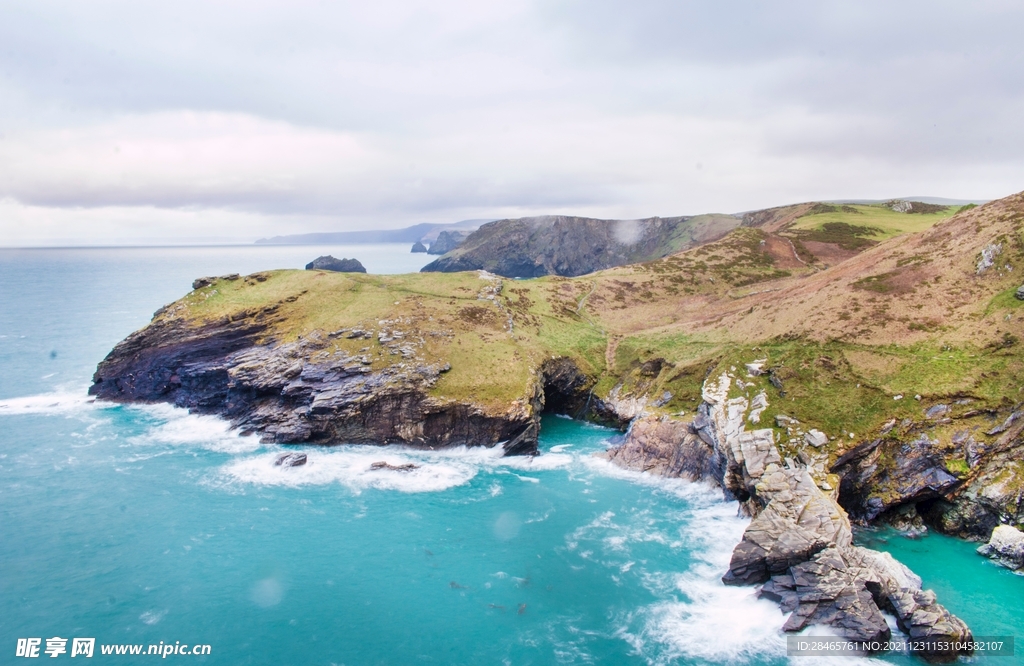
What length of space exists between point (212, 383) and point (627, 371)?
50.5m

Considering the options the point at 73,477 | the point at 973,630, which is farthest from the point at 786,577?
the point at 73,477

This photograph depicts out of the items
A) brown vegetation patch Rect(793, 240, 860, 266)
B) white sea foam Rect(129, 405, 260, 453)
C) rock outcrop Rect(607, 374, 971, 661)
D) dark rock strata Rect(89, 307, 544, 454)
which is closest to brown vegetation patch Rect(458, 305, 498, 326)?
dark rock strata Rect(89, 307, 544, 454)

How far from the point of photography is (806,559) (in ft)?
107

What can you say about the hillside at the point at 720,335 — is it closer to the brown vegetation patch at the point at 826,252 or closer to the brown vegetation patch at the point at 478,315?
the brown vegetation patch at the point at 478,315

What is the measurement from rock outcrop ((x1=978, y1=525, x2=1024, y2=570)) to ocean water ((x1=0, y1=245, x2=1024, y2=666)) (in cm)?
89

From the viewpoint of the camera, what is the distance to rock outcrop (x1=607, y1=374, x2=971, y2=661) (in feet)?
94.9

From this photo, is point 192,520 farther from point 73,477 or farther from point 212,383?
point 212,383

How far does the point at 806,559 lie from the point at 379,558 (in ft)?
88.0

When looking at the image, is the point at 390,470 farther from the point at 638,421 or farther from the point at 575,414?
the point at 575,414

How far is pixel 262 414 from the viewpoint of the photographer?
197ft

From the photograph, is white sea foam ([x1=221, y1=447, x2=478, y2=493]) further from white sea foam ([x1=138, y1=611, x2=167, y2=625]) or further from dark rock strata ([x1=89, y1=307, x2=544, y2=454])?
white sea foam ([x1=138, y1=611, x2=167, y2=625])

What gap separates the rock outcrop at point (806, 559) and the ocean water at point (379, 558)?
1.71 meters

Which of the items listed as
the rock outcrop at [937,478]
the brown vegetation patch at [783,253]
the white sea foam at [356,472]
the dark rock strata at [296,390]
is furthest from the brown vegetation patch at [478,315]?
the brown vegetation patch at [783,253]

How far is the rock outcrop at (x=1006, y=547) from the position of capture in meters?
35.1
